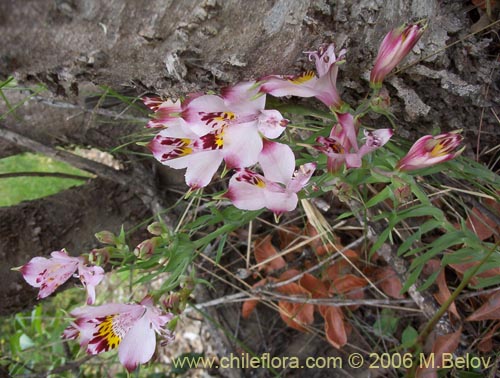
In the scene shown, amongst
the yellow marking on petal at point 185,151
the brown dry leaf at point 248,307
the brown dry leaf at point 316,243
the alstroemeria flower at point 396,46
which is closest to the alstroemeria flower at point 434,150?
the alstroemeria flower at point 396,46

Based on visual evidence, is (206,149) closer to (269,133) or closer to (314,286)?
(269,133)

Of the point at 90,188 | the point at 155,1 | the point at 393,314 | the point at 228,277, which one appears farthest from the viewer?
the point at 228,277

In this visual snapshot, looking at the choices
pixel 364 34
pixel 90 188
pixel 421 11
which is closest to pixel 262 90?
pixel 364 34

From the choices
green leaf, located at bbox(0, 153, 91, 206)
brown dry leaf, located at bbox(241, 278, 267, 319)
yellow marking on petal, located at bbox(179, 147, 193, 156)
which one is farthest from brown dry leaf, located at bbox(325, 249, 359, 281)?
green leaf, located at bbox(0, 153, 91, 206)

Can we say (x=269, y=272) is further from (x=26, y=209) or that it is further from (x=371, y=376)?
(x=26, y=209)

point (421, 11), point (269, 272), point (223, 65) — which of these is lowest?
point (269, 272)

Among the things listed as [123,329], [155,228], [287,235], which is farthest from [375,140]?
[287,235]

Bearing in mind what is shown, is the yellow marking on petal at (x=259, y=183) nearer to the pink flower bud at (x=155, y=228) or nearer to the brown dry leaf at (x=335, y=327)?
the pink flower bud at (x=155, y=228)
